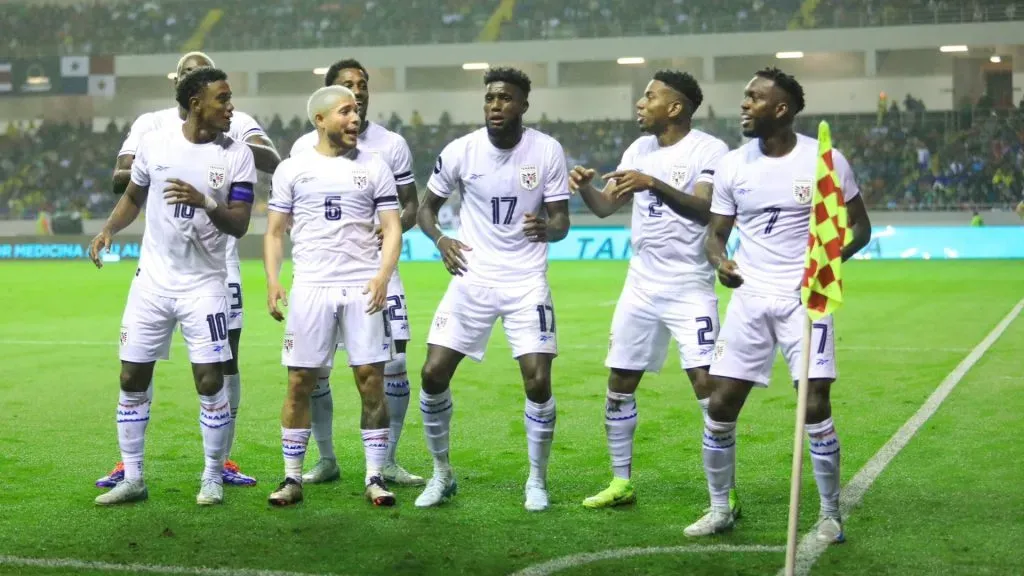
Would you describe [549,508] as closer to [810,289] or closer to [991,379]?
[810,289]

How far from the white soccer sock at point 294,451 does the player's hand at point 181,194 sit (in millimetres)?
1320

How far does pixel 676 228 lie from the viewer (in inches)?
→ 283

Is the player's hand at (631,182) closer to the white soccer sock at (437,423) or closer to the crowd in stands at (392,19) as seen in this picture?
the white soccer sock at (437,423)

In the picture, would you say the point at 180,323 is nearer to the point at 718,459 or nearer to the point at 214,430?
the point at 214,430

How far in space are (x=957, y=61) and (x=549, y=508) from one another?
40.5 meters

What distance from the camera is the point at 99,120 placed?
5053 cm

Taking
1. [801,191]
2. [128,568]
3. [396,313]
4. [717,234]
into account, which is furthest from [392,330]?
[801,191]

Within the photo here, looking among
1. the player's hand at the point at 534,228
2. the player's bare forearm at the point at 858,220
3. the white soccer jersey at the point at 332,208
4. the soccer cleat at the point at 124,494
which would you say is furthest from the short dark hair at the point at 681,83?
the soccer cleat at the point at 124,494

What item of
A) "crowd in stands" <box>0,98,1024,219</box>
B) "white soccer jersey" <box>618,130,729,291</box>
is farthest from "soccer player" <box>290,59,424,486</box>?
"crowd in stands" <box>0,98,1024,219</box>

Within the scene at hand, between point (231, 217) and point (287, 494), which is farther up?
point (231, 217)

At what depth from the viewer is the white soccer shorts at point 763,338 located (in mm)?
6176

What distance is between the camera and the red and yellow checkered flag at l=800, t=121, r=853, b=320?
5.38m

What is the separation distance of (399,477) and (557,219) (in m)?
1.76

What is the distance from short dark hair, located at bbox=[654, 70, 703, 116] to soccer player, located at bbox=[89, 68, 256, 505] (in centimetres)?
224
